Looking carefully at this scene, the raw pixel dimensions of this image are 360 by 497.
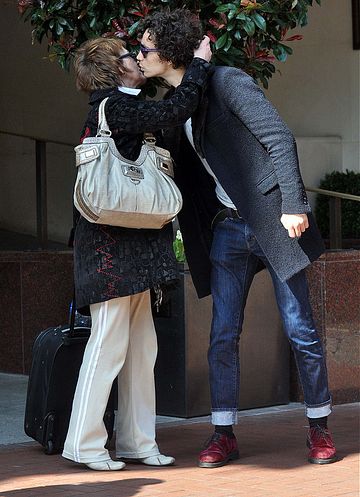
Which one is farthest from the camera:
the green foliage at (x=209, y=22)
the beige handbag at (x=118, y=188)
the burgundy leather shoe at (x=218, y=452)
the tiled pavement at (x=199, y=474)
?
the green foliage at (x=209, y=22)

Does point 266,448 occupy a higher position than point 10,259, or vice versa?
point 10,259

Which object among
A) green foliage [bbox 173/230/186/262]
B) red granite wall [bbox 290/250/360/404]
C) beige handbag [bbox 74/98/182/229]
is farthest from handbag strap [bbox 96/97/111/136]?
red granite wall [bbox 290/250/360/404]

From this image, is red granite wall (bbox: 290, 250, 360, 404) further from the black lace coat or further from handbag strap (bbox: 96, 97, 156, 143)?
handbag strap (bbox: 96, 97, 156, 143)

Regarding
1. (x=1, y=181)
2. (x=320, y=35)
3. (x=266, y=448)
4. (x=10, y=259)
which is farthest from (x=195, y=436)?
(x=320, y=35)

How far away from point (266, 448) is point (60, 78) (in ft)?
20.7

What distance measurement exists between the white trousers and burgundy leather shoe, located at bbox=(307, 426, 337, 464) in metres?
0.73

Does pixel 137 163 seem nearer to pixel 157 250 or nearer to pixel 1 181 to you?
pixel 157 250

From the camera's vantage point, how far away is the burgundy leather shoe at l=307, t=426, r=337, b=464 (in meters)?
5.16

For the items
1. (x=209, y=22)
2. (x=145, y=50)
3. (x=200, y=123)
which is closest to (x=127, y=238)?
(x=200, y=123)

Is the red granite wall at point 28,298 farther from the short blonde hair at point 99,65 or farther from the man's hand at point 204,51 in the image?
the man's hand at point 204,51

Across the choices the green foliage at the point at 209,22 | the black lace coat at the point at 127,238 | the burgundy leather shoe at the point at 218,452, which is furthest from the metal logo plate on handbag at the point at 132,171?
the burgundy leather shoe at the point at 218,452

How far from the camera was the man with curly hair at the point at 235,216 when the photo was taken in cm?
491

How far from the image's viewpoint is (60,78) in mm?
11070

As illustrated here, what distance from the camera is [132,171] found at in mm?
4875
